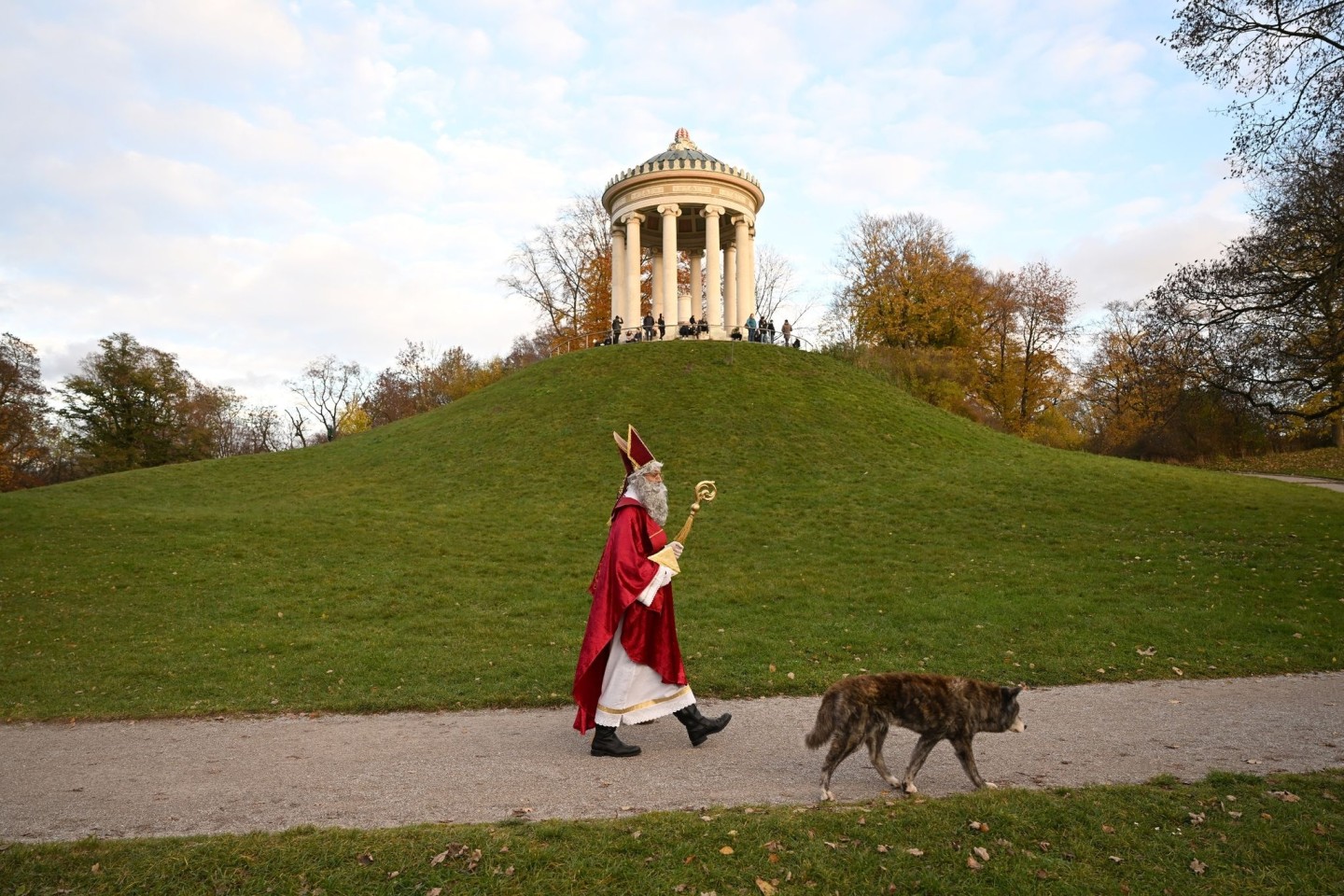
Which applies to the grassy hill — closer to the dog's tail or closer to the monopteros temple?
the dog's tail

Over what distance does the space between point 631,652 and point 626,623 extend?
0.82 feet

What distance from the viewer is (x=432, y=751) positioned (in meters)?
7.03

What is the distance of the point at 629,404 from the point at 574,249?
28.0m

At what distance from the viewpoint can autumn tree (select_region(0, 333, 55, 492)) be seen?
129 feet

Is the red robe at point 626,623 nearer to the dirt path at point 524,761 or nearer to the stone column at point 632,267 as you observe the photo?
the dirt path at point 524,761

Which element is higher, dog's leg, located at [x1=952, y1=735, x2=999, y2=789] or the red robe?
the red robe

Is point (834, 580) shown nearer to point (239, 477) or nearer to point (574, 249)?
point (239, 477)

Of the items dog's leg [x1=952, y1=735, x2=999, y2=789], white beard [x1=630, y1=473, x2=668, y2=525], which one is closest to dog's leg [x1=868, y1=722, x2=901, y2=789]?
dog's leg [x1=952, y1=735, x2=999, y2=789]

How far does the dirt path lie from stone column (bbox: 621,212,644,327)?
1242 inches

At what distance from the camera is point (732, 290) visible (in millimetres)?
39812

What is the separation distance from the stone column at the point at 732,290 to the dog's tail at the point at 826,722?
1314 inches

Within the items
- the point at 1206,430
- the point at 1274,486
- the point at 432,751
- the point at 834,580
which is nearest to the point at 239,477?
the point at 834,580

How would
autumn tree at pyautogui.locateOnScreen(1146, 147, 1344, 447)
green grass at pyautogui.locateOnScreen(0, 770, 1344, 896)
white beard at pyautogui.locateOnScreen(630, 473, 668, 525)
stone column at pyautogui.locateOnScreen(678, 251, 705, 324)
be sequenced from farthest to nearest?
stone column at pyautogui.locateOnScreen(678, 251, 705, 324)
autumn tree at pyautogui.locateOnScreen(1146, 147, 1344, 447)
white beard at pyautogui.locateOnScreen(630, 473, 668, 525)
green grass at pyautogui.locateOnScreen(0, 770, 1344, 896)

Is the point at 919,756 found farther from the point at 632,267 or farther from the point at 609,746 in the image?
the point at 632,267
